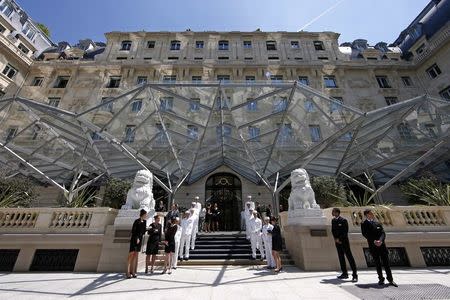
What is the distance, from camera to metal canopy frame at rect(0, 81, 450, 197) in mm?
10436

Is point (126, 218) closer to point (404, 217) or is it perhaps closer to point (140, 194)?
point (140, 194)

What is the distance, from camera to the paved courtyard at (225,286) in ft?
14.3

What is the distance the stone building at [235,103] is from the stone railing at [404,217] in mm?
4218

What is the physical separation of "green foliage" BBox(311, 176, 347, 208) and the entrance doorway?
804 centimetres

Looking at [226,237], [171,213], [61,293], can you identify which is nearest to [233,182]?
[226,237]

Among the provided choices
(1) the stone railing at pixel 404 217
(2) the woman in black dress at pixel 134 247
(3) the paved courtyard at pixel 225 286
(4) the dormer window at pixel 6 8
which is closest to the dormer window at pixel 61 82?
(4) the dormer window at pixel 6 8

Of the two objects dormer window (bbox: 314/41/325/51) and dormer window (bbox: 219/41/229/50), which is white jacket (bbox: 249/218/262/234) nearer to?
dormer window (bbox: 219/41/229/50)

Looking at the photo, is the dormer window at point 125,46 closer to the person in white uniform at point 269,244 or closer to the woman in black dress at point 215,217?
the woman in black dress at point 215,217

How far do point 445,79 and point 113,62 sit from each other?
32.0 m

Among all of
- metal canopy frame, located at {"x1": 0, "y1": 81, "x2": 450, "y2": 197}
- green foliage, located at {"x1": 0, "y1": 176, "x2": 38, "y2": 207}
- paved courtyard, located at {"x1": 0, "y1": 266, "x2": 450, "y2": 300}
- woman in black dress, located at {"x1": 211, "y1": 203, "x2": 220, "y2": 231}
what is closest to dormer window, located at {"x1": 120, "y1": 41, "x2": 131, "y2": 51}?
metal canopy frame, located at {"x1": 0, "y1": 81, "x2": 450, "y2": 197}

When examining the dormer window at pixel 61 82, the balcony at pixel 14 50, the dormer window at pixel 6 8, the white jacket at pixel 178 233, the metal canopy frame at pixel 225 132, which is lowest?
the white jacket at pixel 178 233

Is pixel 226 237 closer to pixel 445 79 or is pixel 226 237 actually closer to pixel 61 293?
pixel 61 293

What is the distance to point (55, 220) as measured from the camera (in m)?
7.62

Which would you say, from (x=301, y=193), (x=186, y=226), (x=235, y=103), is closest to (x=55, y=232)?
(x=186, y=226)
